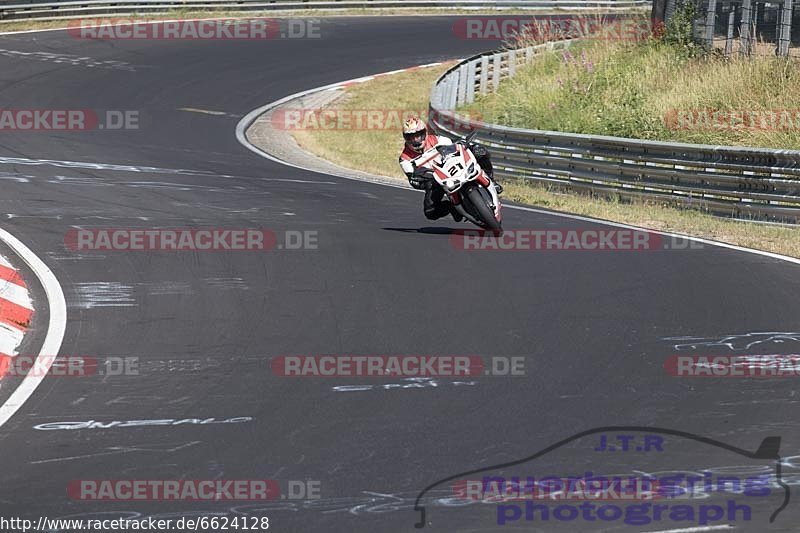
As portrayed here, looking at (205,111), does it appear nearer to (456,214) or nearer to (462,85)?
(462,85)

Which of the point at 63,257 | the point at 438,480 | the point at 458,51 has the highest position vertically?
the point at 438,480

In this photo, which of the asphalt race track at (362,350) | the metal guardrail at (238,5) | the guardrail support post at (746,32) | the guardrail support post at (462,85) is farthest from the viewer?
the metal guardrail at (238,5)

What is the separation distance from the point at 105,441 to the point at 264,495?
138cm

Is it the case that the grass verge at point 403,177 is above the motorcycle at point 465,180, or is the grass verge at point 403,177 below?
below

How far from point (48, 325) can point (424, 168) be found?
5359 mm

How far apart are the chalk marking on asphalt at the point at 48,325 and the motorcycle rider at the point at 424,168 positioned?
14.1 ft

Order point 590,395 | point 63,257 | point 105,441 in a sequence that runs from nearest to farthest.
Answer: point 105,441
point 590,395
point 63,257

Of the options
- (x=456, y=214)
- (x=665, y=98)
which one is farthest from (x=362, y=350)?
(x=665, y=98)

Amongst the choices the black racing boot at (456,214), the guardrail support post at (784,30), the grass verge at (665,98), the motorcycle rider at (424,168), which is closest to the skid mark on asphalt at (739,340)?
the motorcycle rider at (424,168)

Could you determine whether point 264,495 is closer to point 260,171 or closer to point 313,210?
point 313,210

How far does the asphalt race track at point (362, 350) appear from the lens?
21.9ft

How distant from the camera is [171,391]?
830 cm

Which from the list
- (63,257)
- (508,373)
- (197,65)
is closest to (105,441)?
(508,373)

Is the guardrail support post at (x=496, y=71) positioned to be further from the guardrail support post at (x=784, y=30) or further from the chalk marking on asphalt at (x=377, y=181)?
the guardrail support post at (x=784, y=30)
